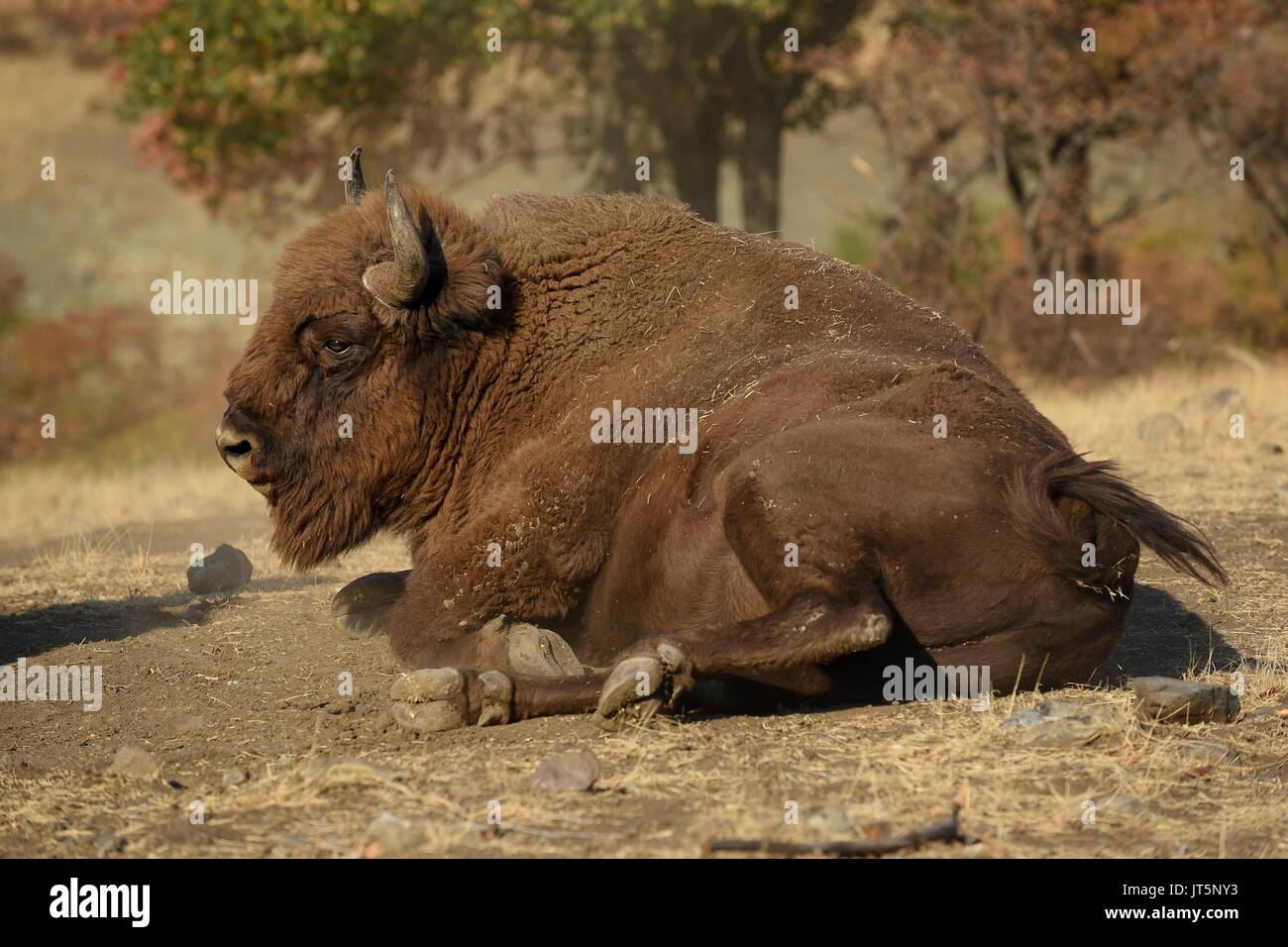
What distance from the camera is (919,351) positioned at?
217 inches

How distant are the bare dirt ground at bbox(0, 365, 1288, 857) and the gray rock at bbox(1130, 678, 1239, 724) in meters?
0.06

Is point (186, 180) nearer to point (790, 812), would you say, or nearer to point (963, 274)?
point (963, 274)

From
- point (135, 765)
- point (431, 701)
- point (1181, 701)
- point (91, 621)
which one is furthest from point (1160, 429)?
point (135, 765)

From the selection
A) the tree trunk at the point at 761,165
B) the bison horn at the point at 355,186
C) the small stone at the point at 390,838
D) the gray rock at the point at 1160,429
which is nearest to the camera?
the small stone at the point at 390,838

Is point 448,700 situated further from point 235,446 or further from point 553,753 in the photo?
point 235,446

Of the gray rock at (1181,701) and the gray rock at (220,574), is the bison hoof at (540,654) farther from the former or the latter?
the gray rock at (220,574)

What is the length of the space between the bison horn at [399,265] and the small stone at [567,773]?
2.23m

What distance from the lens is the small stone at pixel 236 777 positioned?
4156 millimetres

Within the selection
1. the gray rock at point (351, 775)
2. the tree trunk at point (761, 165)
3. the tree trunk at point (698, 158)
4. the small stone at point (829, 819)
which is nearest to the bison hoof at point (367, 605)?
the gray rock at point (351, 775)

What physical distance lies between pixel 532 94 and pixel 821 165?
52.1 feet

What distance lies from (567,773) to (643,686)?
528mm

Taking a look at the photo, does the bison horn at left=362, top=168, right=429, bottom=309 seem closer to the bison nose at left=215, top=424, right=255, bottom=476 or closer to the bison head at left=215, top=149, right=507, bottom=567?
the bison head at left=215, top=149, right=507, bottom=567

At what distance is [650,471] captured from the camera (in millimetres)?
5355

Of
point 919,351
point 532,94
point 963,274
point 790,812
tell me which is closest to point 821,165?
point 532,94
